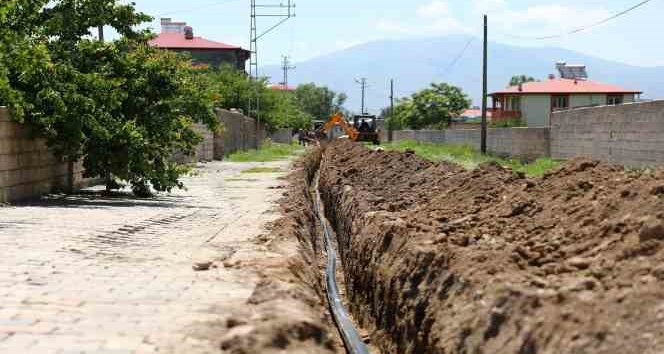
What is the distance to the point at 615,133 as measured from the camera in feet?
73.7

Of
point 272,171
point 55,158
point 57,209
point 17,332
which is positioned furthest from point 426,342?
point 272,171

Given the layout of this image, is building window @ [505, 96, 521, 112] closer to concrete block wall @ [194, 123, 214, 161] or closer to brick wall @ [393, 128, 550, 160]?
brick wall @ [393, 128, 550, 160]

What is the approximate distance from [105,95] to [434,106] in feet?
292

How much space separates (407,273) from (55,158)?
11.2 metres

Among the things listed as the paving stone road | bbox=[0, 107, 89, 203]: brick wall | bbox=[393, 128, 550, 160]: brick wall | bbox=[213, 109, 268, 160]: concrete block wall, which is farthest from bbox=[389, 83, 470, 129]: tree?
the paving stone road

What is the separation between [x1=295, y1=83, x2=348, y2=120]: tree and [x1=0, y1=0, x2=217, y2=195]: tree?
126850 mm

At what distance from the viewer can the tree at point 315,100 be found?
483 ft

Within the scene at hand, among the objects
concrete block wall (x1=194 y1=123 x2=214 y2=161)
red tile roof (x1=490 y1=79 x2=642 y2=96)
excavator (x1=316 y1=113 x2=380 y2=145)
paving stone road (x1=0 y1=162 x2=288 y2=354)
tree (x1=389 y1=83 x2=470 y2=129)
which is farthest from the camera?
tree (x1=389 y1=83 x2=470 y2=129)

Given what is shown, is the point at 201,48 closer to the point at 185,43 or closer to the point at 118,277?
the point at 185,43

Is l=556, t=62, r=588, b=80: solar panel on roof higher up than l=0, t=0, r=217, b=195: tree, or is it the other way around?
l=556, t=62, r=588, b=80: solar panel on roof

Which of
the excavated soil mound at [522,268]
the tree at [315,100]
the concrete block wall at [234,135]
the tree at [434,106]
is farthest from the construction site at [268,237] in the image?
the tree at [315,100]

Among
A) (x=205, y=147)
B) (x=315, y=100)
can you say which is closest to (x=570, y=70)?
(x=315, y=100)

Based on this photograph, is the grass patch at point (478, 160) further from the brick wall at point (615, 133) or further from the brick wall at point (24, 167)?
the brick wall at point (24, 167)

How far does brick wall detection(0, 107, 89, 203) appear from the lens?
570 inches
